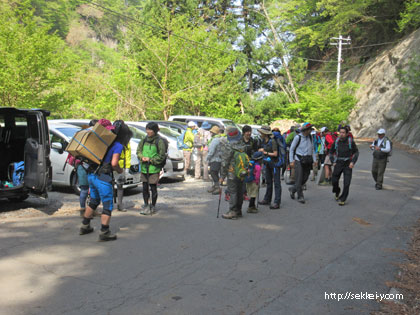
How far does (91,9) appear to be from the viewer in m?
80.2

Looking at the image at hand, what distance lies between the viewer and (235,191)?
25.0 feet

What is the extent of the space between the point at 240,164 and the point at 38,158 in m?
3.86

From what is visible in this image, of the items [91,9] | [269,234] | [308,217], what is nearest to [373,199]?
[308,217]

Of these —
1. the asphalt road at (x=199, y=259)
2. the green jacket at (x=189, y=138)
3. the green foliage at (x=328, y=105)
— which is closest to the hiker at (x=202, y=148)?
the green jacket at (x=189, y=138)

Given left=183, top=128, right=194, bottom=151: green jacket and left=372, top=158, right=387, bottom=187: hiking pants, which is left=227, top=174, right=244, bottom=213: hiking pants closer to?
left=183, top=128, right=194, bottom=151: green jacket

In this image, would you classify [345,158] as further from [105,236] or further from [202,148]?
[105,236]

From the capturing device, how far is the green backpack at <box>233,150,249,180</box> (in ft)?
24.5

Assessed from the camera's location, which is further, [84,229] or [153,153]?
[153,153]

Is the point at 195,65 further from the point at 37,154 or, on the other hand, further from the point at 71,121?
the point at 37,154

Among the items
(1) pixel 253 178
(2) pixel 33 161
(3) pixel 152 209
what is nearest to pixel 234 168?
(1) pixel 253 178

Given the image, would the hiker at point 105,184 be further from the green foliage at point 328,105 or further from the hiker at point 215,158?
the green foliage at point 328,105

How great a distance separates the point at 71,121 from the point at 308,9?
37.0 m

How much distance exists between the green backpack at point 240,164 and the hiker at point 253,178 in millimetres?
516

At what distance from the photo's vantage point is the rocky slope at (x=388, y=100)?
29734 millimetres
